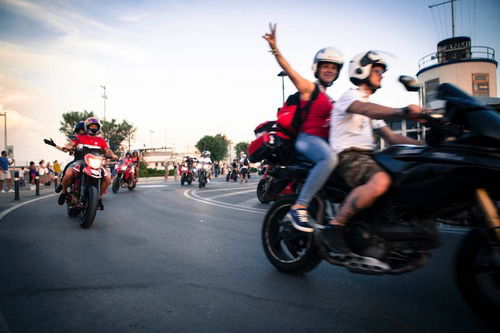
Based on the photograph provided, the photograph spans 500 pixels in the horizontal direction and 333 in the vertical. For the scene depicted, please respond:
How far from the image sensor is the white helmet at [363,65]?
9.51ft

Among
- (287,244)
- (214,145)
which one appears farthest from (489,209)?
(214,145)

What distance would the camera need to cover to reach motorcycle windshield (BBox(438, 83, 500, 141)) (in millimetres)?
2113

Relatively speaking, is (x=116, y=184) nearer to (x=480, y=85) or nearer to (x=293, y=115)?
(x=293, y=115)

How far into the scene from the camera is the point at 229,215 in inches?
291

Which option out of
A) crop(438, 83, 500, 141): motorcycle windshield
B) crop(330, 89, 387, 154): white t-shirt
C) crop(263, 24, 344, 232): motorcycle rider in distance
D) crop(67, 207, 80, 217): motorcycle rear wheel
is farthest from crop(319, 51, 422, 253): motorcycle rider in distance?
crop(67, 207, 80, 217): motorcycle rear wheel

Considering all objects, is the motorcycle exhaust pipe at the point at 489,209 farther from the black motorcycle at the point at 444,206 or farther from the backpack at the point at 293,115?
the backpack at the point at 293,115

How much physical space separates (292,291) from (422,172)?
135cm

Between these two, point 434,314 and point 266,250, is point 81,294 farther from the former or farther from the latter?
point 434,314

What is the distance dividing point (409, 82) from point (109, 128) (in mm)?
76471

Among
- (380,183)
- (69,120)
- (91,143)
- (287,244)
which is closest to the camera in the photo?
(380,183)

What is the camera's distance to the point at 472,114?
2.21 metres

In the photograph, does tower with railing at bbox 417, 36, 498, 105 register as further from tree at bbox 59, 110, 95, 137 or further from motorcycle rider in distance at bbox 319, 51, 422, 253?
tree at bbox 59, 110, 95, 137

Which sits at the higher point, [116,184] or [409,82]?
[409,82]

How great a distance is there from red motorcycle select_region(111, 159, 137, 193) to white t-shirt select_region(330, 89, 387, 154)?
12674mm
